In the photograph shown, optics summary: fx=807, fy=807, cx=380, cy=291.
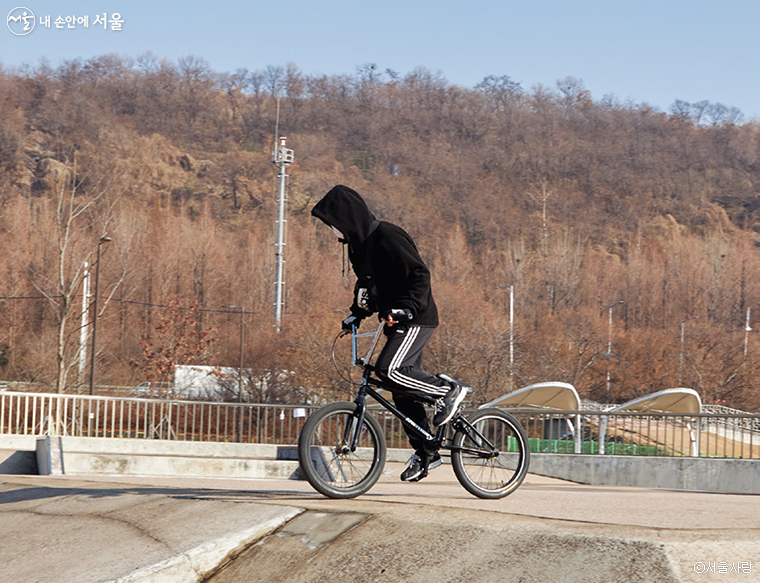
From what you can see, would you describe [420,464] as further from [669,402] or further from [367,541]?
[669,402]

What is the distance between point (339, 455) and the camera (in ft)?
19.1

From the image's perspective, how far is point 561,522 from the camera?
15.7ft

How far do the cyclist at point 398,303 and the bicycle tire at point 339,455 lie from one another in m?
0.26

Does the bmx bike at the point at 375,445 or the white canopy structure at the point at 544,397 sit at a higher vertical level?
the bmx bike at the point at 375,445

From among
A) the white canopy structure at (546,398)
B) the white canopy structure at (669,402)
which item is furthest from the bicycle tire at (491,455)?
the white canopy structure at (669,402)

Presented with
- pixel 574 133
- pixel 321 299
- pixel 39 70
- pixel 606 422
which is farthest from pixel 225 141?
pixel 606 422

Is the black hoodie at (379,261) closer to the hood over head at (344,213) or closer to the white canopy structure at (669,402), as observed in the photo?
the hood over head at (344,213)

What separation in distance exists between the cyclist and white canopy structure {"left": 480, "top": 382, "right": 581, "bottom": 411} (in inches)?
683

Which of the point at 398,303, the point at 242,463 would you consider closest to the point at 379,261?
the point at 398,303

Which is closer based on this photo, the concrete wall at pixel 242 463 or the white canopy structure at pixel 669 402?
the concrete wall at pixel 242 463

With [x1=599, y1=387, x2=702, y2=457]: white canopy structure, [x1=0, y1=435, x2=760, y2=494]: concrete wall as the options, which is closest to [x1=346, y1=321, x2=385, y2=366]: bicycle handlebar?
[x1=0, y1=435, x2=760, y2=494]: concrete wall

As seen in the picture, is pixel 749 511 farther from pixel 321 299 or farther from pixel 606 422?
pixel 321 299

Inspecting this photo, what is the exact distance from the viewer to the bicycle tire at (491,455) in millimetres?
6039

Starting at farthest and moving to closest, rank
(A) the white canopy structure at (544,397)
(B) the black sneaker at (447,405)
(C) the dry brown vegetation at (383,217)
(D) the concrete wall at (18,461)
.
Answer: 1. (C) the dry brown vegetation at (383,217)
2. (A) the white canopy structure at (544,397)
3. (D) the concrete wall at (18,461)
4. (B) the black sneaker at (447,405)
